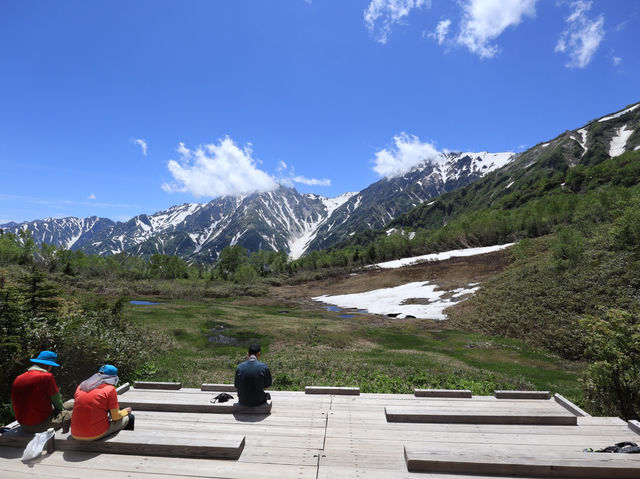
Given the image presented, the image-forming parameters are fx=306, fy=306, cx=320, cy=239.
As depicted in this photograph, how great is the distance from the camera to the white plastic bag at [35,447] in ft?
19.0

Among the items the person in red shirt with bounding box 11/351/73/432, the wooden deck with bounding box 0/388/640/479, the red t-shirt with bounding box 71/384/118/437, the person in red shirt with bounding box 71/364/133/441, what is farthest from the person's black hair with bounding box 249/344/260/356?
the person in red shirt with bounding box 11/351/73/432

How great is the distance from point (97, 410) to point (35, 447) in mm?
1109

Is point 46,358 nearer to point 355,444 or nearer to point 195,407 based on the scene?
point 195,407

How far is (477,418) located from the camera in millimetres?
7535

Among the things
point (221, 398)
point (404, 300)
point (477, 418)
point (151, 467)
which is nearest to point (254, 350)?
point (221, 398)

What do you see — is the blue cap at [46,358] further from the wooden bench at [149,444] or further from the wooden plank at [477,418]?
the wooden plank at [477,418]

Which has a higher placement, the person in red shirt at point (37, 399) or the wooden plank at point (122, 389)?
the person in red shirt at point (37, 399)

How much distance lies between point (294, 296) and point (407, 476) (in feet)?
242

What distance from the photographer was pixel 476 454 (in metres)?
5.59

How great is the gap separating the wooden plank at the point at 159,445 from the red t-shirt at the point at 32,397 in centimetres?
83

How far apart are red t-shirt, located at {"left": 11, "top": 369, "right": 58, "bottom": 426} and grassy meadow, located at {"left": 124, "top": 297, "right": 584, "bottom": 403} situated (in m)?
8.35

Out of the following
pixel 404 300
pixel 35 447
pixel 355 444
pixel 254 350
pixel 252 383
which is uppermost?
pixel 254 350

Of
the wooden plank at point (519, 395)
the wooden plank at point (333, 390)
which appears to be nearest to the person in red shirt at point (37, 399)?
the wooden plank at point (333, 390)

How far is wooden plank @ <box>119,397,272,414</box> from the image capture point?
805 cm
